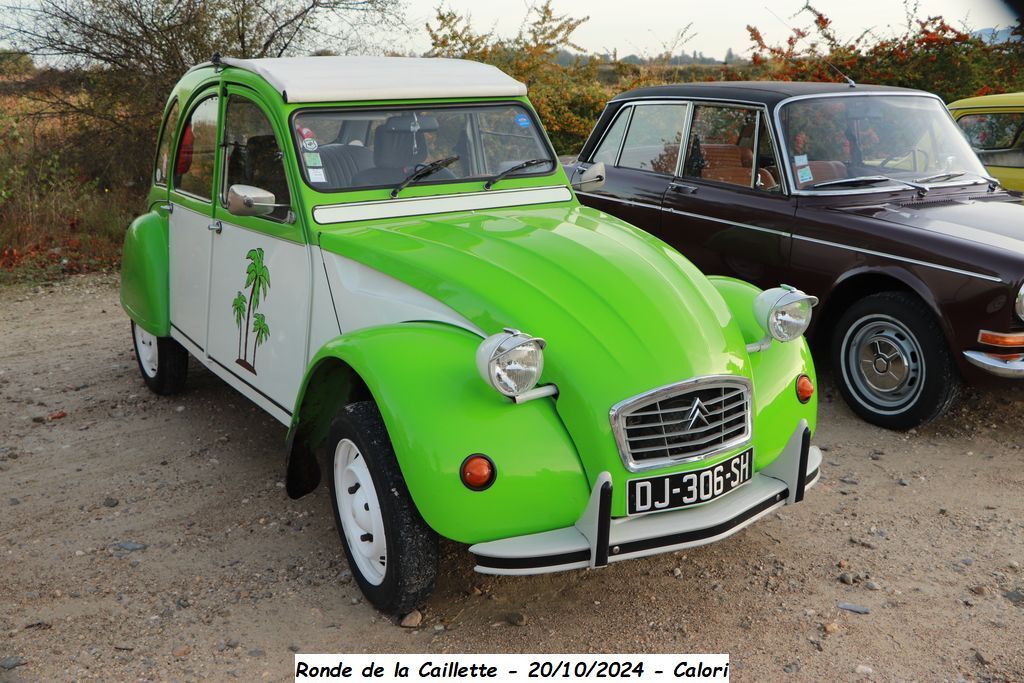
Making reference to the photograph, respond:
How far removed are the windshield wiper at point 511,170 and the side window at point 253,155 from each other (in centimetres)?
83

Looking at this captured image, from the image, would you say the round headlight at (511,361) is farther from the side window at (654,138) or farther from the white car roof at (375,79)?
the side window at (654,138)

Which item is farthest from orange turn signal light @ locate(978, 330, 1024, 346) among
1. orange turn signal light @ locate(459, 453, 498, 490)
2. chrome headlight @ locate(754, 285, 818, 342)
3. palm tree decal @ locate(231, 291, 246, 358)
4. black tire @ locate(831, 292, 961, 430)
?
palm tree decal @ locate(231, 291, 246, 358)

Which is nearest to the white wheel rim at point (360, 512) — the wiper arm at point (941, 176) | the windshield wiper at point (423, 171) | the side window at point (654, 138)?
the windshield wiper at point (423, 171)

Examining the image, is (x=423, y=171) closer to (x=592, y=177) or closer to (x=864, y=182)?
(x=592, y=177)

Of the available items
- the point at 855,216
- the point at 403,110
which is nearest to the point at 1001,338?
the point at 855,216

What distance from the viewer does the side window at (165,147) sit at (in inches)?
225

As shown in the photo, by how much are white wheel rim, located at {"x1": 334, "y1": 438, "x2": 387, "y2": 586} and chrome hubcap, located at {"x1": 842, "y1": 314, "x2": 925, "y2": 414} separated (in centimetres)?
329

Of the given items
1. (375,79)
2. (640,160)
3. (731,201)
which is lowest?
(731,201)

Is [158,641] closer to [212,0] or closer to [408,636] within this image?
[408,636]

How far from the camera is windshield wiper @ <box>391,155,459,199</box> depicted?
173 inches

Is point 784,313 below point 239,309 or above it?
above

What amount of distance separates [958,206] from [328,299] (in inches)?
153

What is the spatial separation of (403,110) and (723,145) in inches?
106

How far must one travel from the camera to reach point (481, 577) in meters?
3.81
